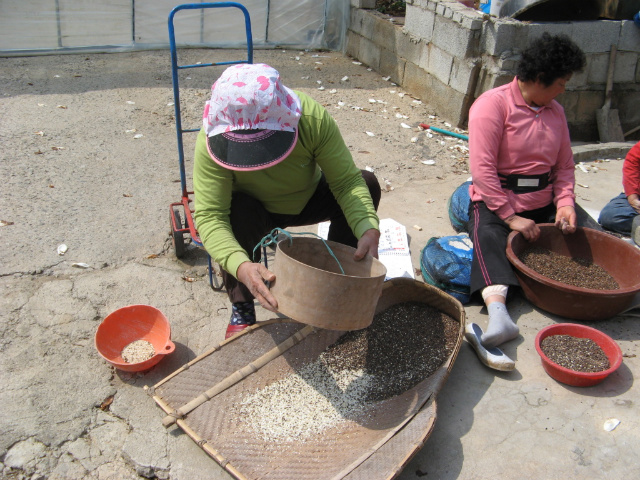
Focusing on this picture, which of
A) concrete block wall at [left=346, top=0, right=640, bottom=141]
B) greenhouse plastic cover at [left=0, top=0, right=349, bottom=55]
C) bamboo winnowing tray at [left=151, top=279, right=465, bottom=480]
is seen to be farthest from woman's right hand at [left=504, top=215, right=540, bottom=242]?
greenhouse plastic cover at [left=0, top=0, right=349, bottom=55]

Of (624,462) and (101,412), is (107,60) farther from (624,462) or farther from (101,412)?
(624,462)

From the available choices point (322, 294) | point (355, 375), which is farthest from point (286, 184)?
point (355, 375)

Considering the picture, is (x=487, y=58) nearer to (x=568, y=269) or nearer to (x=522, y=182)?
(x=522, y=182)

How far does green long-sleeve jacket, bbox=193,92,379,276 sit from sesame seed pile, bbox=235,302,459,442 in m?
0.61

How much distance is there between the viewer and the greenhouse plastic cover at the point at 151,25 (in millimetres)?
7328

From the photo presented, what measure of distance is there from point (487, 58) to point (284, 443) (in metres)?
4.59

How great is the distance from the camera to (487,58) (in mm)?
5559

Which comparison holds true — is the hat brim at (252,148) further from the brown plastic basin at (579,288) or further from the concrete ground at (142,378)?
the brown plastic basin at (579,288)

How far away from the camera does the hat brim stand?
2107mm

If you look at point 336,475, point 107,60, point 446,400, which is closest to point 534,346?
point 446,400

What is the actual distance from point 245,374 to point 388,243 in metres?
1.56

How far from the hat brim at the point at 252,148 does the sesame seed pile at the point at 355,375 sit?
106cm

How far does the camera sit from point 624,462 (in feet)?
7.61

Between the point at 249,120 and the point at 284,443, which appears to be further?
the point at 284,443
